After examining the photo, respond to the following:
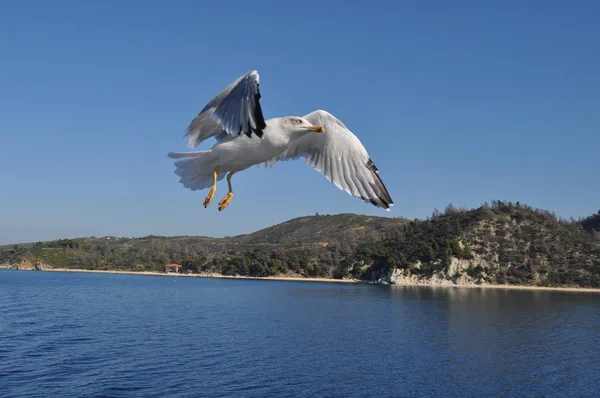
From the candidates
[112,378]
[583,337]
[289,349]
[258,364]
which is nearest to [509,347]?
[583,337]

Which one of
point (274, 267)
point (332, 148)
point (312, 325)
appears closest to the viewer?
point (332, 148)

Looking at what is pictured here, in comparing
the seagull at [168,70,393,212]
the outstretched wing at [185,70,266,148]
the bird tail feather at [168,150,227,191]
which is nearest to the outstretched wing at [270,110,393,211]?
the seagull at [168,70,393,212]

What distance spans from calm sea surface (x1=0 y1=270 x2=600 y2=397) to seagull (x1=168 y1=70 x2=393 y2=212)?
29750 mm

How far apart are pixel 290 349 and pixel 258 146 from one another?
158 feet

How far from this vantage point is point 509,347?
2206 inches

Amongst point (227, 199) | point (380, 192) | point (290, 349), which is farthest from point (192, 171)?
point (290, 349)

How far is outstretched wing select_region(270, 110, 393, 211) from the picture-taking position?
18.7ft

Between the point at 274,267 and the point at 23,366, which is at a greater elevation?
the point at 274,267

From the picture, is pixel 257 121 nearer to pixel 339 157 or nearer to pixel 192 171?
pixel 192 171

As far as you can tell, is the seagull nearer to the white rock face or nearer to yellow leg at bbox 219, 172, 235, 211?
yellow leg at bbox 219, 172, 235, 211

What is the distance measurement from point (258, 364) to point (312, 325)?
24.1 meters

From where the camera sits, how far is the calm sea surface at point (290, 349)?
37281mm

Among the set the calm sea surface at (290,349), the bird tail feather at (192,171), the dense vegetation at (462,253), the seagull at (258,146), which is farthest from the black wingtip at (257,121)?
the dense vegetation at (462,253)

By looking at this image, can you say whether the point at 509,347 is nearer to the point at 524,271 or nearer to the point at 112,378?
the point at 112,378
